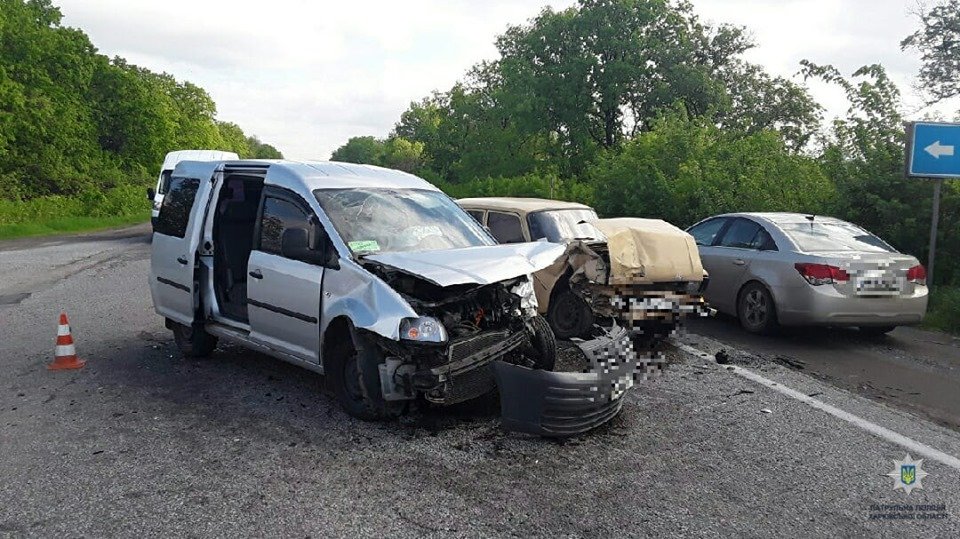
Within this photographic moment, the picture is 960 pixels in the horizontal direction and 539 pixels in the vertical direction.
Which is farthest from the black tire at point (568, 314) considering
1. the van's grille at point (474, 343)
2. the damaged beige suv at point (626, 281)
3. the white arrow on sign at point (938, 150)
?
the white arrow on sign at point (938, 150)

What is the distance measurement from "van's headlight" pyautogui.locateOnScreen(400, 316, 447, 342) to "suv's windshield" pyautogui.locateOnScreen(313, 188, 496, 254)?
0.87m

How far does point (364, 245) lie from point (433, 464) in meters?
1.80

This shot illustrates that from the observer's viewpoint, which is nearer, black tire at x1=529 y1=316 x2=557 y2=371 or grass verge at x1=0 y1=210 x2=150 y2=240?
black tire at x1=529 y1=316 x2=557 y2=371

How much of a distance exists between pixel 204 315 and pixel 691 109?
39.4 m

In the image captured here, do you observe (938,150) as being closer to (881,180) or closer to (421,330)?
(881,180)

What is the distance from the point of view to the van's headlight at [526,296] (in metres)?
5.56

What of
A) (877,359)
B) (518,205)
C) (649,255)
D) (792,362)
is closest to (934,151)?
(877,359)

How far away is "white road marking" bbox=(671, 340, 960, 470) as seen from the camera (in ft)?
15.9

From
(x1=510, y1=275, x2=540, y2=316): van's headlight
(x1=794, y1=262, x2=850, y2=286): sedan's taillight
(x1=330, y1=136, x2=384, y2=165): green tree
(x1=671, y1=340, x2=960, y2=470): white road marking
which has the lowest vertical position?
(x1=671, y1=340, x2=960, y2=470): white road marking

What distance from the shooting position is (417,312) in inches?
200

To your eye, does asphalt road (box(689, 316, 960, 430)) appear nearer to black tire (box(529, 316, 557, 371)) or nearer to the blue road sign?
the blue road sign

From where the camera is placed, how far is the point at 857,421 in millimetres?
5551

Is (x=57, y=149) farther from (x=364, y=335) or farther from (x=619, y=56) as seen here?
(x=364, y=335)

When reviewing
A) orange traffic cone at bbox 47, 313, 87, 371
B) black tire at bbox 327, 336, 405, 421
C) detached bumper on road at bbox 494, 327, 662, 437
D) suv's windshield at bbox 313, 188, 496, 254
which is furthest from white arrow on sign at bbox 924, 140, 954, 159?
orange traffic cone at bbox 47, 313, 87, 371
